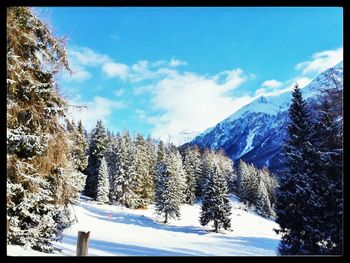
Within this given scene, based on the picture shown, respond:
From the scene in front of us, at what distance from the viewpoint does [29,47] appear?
654 centimetres

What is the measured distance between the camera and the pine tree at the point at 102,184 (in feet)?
122

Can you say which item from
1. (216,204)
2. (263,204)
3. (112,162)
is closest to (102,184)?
(112,162)

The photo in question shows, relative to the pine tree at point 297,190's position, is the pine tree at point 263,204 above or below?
below

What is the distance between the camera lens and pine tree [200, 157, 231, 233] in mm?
33781

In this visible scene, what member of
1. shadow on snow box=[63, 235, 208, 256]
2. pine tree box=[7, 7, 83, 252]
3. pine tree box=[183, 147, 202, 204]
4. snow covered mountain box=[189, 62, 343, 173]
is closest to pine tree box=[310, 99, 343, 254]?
shadow on snow box=[63, 235, 208, 256]

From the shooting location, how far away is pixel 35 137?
632 centimetres

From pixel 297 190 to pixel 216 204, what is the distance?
70.7ft

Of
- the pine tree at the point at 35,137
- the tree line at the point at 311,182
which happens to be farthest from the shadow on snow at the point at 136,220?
→ the pine tree at the point at 35,137

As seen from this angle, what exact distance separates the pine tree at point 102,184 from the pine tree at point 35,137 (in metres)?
30.3

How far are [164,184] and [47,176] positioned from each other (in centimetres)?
3132

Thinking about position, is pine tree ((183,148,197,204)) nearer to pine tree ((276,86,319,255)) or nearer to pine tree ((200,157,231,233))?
pine tree ((200,157,231,233))

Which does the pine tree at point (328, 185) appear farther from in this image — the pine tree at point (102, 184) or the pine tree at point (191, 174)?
the pine tree at point (191, 174)

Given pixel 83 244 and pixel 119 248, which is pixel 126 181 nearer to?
pixel 119 248
